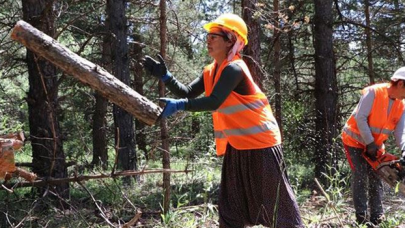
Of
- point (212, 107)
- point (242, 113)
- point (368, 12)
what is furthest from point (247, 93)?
point (368, 12)

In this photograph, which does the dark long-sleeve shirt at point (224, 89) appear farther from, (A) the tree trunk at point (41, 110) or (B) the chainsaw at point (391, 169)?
(A) the tree trunk at point (41, 110)

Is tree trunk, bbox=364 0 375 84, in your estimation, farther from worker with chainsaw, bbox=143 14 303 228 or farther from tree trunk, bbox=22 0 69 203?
worker with chainsaw, bbox=143 14 303 228

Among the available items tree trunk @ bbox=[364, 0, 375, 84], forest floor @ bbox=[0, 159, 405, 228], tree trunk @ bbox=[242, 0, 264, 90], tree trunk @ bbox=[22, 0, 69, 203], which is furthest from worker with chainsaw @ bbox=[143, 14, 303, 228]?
tree trunk @ bbox=[364, 0, 375, 84]

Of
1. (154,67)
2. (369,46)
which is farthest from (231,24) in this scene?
(369,46)

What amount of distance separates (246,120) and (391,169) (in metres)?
1.91

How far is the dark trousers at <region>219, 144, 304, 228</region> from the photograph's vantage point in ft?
10.9

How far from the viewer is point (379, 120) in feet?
14.3

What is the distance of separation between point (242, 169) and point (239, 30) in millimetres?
1083

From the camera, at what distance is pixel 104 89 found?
3057mm

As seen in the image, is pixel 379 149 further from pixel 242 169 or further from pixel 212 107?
pixel 212 107

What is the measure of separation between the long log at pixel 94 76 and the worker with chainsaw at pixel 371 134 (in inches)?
91.0

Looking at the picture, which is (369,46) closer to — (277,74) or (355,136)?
(277,74)

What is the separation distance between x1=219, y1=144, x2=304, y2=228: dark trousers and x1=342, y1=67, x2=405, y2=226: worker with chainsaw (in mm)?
1299

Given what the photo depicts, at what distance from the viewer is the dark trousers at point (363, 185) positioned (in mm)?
4496
